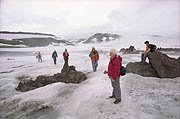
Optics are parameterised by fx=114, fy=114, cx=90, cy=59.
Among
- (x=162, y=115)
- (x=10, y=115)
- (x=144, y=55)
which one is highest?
(x=144, y=55)

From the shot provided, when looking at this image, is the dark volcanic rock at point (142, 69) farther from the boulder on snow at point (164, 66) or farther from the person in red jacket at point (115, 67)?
the person in red jacket at point (115, 67)

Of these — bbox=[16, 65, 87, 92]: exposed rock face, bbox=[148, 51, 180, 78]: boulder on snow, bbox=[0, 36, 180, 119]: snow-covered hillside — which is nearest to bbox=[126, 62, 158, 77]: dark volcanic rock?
bbox=[148, 51, 180, 78]: boulder on snow

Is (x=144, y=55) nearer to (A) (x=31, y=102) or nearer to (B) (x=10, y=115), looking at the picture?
(A) (x=31, y=102)

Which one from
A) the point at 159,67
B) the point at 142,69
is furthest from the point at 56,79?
the point at 159,67

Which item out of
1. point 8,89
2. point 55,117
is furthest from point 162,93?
point 8,89

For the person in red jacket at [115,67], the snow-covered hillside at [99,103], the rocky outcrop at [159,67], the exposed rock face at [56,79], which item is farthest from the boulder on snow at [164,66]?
the exposed rock face at [56,79]

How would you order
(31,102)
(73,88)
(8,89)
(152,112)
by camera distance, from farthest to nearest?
(8,89) → (73,88) → (31,102) → (152,112)

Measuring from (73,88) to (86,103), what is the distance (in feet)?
6.69

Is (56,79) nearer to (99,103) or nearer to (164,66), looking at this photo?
(99,103)

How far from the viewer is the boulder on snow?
22.6 feet

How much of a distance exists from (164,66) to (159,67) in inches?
11.0

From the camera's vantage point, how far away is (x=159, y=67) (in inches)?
281

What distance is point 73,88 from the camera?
613 cm

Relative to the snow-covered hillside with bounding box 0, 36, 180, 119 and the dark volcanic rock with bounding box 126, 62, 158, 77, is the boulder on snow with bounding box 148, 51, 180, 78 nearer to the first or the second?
the dark volcanic rock with bounding box 126, 62, 158, 77
